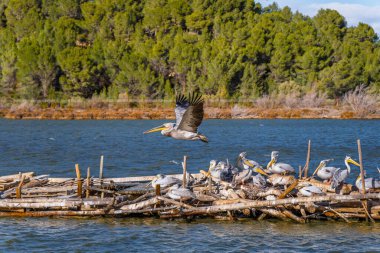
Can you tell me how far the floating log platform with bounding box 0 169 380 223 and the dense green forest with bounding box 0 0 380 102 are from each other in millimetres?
50401

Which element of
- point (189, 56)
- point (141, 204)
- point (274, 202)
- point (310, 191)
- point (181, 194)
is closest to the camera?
point (274, 202)

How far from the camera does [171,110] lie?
62.2 metres

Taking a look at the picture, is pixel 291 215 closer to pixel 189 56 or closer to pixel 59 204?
pixel 59 204

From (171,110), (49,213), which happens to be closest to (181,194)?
(49,213)

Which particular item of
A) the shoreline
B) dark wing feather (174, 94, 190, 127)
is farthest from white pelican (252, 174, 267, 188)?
the shoreline

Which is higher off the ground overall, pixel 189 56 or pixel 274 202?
pixel 189 56

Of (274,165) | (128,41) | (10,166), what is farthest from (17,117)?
(274,165)

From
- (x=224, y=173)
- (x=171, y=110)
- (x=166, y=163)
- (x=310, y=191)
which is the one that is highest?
(x=224, y=173)

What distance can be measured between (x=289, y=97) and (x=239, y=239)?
173ft

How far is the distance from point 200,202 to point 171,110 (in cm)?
4783

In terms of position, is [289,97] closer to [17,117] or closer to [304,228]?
[17,117]

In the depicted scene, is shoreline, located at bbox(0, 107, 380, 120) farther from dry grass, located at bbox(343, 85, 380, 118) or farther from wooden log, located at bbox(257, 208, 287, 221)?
wooden log, located at bbox(257, 208, 287, 221)

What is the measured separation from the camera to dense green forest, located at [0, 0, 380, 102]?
6644cm

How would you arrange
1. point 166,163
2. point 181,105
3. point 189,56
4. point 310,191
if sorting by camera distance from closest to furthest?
point 181,105 → point 310,191 → point 166,163 → point 189,56
